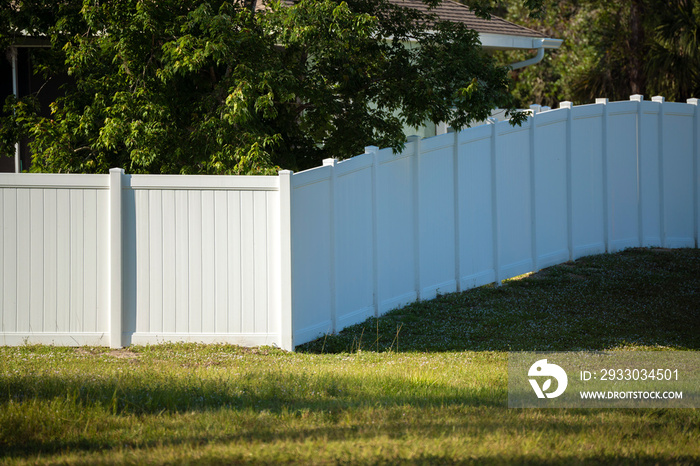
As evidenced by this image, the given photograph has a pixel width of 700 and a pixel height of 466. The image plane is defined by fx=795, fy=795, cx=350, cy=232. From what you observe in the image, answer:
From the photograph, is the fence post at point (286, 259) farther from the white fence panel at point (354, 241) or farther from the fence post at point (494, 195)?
the fence post at point (494, 195)

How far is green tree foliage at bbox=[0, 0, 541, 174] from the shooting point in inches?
363

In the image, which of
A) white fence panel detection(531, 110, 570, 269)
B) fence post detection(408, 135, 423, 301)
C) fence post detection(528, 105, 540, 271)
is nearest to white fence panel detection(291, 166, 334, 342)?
fence post detection(408, 135, 423, 301)

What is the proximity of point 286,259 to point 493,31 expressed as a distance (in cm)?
946

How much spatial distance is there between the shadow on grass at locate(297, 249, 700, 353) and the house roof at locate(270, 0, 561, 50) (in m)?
5.61

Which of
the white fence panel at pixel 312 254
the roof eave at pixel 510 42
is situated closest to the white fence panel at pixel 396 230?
the white fence panel at pixel 312 254

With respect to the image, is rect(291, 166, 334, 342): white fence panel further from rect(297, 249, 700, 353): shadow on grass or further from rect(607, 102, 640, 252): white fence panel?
rect(607, 102, 640, 252): white fence panel

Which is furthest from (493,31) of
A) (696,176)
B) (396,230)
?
(396,230)

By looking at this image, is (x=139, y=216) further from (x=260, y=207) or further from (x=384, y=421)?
(x=384, y=421)

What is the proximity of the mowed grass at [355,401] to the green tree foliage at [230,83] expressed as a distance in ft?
7.84

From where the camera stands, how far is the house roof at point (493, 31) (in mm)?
15555

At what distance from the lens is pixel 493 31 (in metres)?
15.8

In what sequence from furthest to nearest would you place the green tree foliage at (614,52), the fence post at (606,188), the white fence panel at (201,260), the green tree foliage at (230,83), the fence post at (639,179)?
the green tree foliage at (614,52), the fence post at (639,179), the fence post at (606,188), the green tree foliage at (230,83), the white fence panel at (201,260)

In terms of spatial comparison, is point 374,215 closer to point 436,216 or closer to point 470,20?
point 436,216

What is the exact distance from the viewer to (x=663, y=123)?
1321 centimetres
